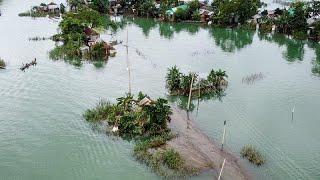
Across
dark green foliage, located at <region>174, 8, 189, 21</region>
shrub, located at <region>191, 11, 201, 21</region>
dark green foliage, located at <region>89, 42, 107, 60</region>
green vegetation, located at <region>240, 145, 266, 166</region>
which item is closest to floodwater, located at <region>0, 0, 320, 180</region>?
green vegetation, located at <region>240, 145, 266, 166</region>

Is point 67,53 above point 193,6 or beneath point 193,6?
beneath

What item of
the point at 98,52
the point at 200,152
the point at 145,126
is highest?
the point at 98,52

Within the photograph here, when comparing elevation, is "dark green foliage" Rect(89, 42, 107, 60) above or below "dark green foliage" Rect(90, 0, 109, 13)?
below

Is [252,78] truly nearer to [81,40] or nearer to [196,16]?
[81,40]

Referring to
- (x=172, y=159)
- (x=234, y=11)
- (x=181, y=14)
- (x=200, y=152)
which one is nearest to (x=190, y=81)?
(x=200, y=152)

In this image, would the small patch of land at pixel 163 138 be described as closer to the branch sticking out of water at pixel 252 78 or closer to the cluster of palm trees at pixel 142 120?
the cluster of palm trees at pixel 142 120

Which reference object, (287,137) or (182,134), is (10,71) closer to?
(182,134)

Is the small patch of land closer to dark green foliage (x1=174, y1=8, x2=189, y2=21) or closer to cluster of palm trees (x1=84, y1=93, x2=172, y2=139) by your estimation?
cluster of palm trees (x1=84, y1=93, x2=172, y2=139)
